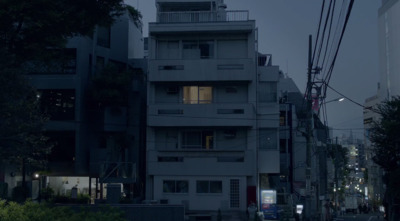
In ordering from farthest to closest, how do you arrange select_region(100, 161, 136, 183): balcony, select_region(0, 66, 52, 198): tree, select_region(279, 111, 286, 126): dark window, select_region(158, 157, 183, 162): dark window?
1. select_region(279, 111, 286, 126): dark window
2. select_region(158, 157, 183, 162): dark window
3. select_region(100, 161, 136, 183): balcony
4. select_region(0, 66, 52, 198): tree

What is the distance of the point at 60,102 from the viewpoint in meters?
41.2

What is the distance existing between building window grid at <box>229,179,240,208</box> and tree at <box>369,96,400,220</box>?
11.1 metres

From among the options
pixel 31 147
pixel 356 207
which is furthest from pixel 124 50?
pixel 356 207

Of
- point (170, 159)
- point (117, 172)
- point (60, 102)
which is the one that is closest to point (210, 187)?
A: point (170, 159)

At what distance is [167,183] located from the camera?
135 ft

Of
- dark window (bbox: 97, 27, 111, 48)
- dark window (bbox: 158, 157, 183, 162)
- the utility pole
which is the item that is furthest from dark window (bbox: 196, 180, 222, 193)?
dark window (bbox: 97, 27, 111, 48)

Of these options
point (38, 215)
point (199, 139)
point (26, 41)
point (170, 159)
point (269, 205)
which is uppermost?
point (26, 41)

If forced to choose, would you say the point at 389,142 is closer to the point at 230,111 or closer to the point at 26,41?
the point at 230,111

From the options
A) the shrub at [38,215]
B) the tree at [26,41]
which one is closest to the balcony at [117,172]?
the tree at [26,41]

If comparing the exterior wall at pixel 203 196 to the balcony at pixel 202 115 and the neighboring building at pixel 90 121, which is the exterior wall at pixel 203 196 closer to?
the neighboring building at pixel 90 121

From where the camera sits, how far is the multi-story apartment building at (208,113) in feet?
133

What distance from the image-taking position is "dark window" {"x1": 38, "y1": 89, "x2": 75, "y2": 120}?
40.9 metres

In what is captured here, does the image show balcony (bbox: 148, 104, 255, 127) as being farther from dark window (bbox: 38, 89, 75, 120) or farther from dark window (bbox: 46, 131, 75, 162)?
dark window (bbox: 46, 131, 75, 162)

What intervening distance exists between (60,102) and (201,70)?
11113 mm
